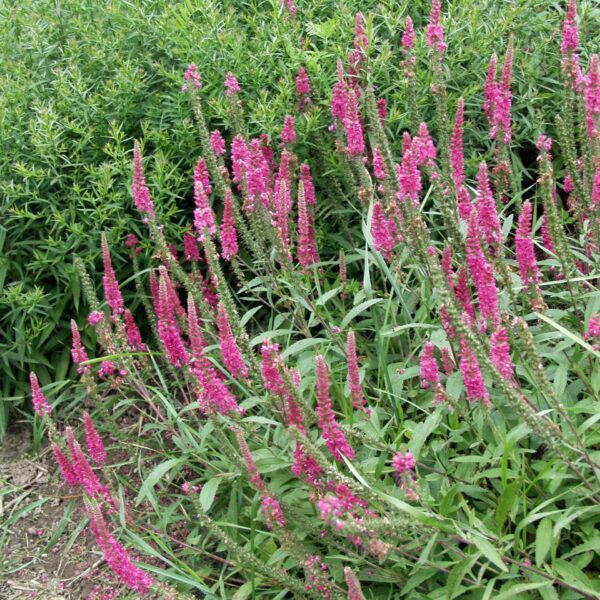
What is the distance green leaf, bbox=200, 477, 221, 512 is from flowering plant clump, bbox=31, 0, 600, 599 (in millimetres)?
13

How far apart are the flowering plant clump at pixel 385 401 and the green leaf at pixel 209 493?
0.5 inches

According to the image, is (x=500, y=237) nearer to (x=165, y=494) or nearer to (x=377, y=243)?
(x=377, y=243)

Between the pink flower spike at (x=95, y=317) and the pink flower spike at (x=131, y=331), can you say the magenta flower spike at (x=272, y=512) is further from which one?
the pink flower spike at (x=131, y=331)

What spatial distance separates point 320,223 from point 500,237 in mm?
1853

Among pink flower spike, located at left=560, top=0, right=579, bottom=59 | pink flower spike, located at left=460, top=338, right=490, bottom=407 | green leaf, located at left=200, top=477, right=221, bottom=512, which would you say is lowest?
green leaf, located at left=200, top=477, right=221, bottom=512

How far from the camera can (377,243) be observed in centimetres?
387

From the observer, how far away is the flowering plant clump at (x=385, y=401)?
10.0 ft

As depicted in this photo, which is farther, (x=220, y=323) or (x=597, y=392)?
(x=597, y=392)

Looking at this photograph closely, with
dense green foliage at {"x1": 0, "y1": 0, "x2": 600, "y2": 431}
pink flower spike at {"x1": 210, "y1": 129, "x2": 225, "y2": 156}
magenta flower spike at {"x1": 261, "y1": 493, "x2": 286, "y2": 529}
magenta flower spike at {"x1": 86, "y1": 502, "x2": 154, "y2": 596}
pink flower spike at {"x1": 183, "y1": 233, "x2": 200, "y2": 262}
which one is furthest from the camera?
dense green foliage at {"x1": 0, "y1": 0, "x2": 600, "y2": 431}

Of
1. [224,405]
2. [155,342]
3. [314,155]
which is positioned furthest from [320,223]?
[224,405]

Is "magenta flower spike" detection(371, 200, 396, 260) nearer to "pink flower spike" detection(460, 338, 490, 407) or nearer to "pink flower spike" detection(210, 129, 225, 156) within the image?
"pink flower spike" detection(460, 338, 490, 407)

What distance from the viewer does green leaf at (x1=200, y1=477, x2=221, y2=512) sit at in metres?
3.71

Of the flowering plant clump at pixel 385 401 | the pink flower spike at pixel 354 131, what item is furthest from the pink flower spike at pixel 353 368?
the pink flower spike at pixel 354 131

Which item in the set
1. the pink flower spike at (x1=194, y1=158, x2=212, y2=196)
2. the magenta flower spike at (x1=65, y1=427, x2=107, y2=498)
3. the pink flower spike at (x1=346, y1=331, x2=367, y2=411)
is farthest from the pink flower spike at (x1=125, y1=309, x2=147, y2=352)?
the pink flower spike at (x1=346, y1=331, x2=367, y2=411)
